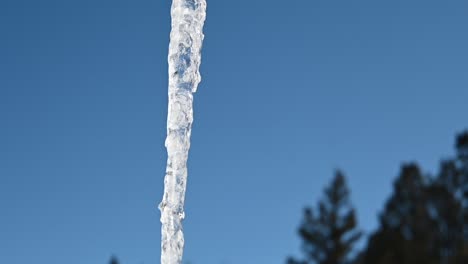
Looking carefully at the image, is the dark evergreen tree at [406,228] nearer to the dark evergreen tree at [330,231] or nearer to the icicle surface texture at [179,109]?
the dark evergreen tree at [330,231]

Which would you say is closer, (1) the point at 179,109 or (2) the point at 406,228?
(2) the point at 406,228

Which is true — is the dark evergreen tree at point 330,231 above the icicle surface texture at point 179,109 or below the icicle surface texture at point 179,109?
below

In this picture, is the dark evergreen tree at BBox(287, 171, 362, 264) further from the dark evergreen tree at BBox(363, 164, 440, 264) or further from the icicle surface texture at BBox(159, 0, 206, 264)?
the icicle surface texture at BBox(159, 0, 206, 264)

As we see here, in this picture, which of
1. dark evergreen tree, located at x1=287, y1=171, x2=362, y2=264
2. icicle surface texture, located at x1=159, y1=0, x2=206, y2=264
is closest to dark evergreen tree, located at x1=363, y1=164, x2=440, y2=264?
dark evergreen tree, located at x1=287, y1=171, x2=362, y2=264

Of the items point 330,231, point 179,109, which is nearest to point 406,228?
point 330,231

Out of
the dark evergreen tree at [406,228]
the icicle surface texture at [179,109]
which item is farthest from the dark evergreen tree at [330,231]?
the icicle surface texture at [179,109]

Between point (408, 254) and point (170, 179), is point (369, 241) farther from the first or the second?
point (170, 179)

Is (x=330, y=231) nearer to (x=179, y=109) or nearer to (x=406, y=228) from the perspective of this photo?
(x=406, y=228)

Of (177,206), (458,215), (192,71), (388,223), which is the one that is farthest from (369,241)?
(192,71)
